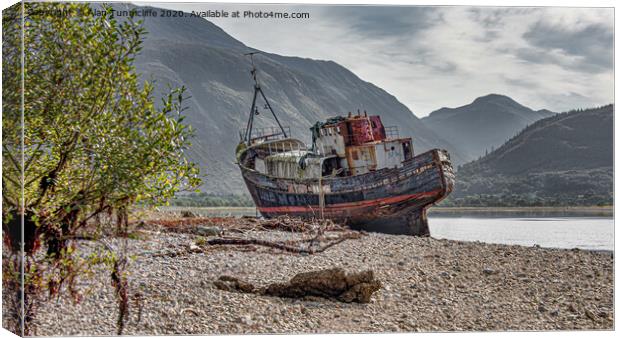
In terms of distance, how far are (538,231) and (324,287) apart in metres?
5.00

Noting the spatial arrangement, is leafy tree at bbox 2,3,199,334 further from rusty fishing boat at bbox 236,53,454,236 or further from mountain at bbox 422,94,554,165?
mountain at bbox 422,94,554,165

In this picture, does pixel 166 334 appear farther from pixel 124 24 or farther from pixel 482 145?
pixel 482 145

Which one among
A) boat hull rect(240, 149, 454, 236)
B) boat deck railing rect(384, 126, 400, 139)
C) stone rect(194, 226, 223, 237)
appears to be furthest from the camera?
boat hull rect(240, 149, 454, 236)

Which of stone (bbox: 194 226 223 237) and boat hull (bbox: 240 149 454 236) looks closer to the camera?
stone (bbox: 194 226 223 237)

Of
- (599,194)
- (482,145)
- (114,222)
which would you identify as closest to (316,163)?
(482,145)

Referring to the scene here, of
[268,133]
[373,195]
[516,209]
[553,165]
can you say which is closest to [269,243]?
[268,133]

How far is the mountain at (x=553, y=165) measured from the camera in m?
12.8

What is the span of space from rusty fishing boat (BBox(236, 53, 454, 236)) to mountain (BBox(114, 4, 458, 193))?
0.24 m

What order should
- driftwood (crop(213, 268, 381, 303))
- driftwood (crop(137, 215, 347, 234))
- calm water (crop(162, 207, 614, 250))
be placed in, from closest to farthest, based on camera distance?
driftwood (crop(213, 268, 381, 303)) → calm water (crop(162, 207, 614, 250)) → driftwood (crop(137, 215, 347, 234))

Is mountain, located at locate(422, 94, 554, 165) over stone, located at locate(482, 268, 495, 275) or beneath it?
over

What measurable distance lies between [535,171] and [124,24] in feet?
27.3

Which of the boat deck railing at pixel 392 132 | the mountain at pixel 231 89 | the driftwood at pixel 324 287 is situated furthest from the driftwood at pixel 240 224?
the boat deck railing at pixel 392 132

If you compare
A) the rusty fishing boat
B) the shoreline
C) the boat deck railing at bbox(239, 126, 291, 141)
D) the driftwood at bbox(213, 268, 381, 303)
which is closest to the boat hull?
the rusty fishing boat

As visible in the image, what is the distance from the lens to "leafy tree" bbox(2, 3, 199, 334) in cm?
919
